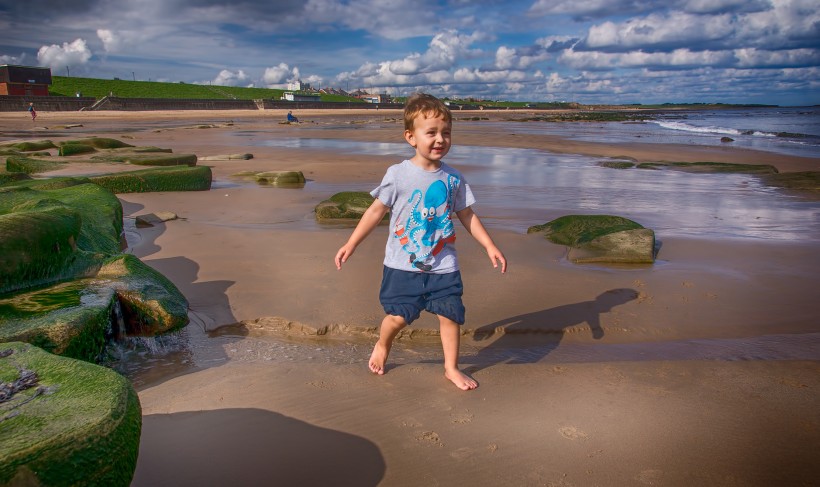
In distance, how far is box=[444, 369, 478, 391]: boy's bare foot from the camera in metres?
2.74

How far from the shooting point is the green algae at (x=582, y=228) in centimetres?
522

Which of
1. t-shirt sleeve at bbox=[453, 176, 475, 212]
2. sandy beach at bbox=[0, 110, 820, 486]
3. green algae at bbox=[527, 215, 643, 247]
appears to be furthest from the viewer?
green algae at bbox=[527, 215, 643, 247]

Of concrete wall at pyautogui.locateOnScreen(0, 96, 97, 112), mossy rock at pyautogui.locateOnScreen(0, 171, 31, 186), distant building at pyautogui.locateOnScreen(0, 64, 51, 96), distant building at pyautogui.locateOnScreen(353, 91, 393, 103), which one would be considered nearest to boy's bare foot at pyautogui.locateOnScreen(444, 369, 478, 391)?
mossy rock at pyautogui.locateOnScreen(0, 171, 31, 186)

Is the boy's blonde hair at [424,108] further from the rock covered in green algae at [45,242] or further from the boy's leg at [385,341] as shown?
the rock covered in green algae at [45,242]

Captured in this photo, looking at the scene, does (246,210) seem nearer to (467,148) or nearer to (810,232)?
(810,232)

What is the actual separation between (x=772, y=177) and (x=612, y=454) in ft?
34.2

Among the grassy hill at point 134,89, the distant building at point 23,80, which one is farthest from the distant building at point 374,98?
the distant building at point 23,80

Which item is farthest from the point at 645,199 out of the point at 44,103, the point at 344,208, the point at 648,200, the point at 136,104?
the point at 136,104

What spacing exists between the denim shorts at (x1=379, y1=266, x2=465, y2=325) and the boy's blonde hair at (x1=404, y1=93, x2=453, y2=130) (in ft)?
2.54

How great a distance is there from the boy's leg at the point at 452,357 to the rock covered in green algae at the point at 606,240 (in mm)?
2335

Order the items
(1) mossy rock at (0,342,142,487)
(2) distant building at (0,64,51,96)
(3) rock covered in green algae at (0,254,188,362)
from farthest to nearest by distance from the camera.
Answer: (2) distant building at (0,64,51,96), (3) rock covered in green algae at (0,254,188,362), (1) mossy rock at (0,342,142,487)

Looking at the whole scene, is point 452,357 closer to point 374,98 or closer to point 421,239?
point 421,239

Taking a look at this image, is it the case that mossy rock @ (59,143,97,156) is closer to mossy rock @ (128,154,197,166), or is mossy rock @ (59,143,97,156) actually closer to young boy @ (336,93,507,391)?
mossy rock @ (128,154,197,166)

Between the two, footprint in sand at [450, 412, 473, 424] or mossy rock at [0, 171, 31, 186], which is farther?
mossy rock at [0, 171, 31, 186]
